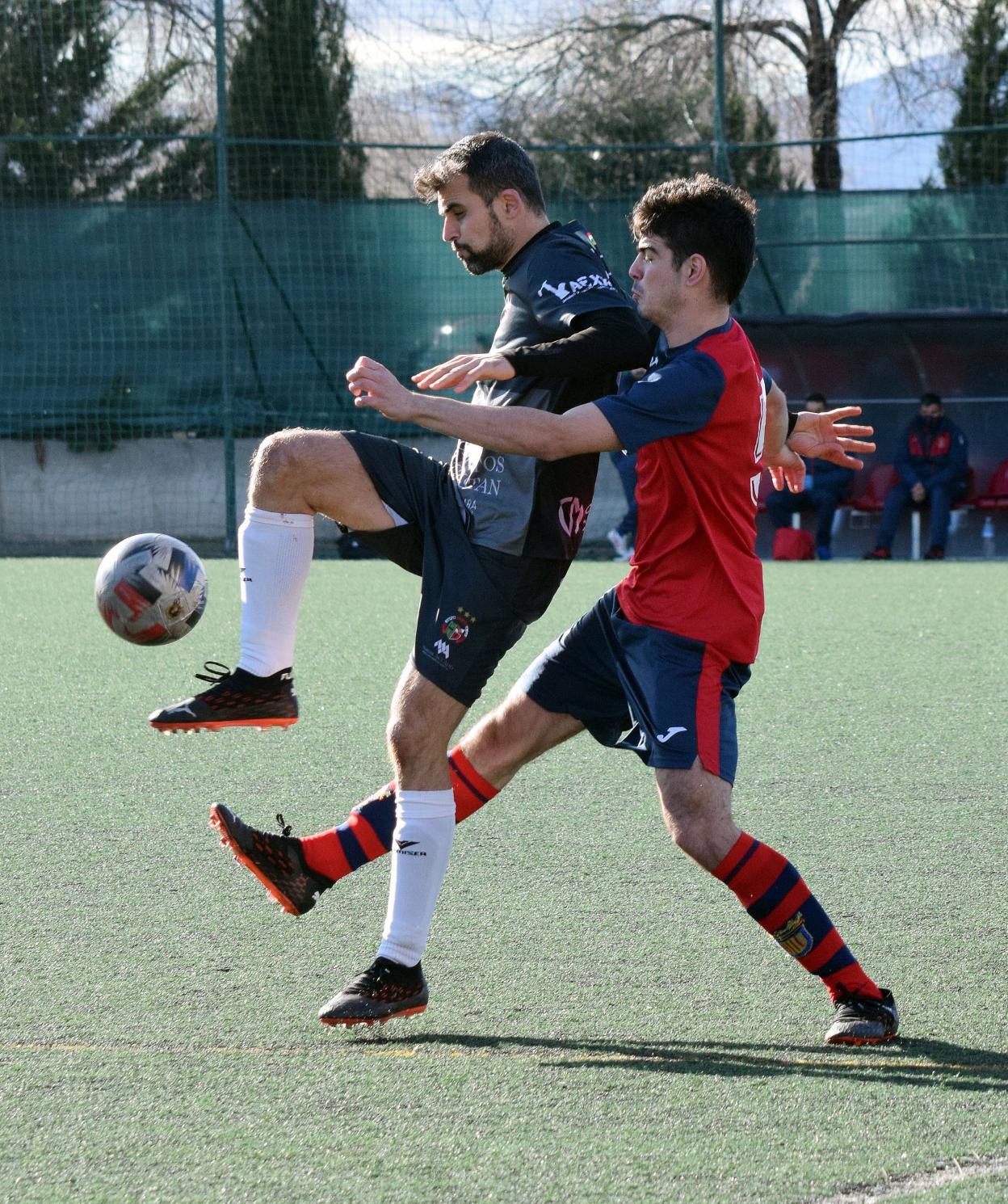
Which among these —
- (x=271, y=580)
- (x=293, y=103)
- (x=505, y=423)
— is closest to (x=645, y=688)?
(x=505, y=423)

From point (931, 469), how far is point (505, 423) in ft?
43.1

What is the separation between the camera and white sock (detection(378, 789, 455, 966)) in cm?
352

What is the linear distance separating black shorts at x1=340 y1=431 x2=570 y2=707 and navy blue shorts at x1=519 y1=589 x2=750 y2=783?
13cm

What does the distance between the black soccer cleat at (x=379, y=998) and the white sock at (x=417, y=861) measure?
0.06 m

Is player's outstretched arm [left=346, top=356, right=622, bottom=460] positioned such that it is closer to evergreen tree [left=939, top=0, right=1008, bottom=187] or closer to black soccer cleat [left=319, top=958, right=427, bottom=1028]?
black soccer cleat [left=319, top=958, right=427, bottom=1028]

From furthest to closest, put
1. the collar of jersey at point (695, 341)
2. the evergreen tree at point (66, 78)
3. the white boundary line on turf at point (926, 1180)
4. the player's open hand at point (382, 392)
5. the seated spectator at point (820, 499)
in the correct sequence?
the evergreen tree at point (66, 78) < the seated spectator at point (820, 499) < the collar of jersey at point (695, 341) < the player's open hand at point (382, 392) < the white boundary line on turf at point (926, 1180)

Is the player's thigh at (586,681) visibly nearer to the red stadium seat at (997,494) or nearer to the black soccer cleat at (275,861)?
the black soccer cleat at (275,861)

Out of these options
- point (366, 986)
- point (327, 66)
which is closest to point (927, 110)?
point (327, 66)

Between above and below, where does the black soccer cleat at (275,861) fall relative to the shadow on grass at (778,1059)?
above

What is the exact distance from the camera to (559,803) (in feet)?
18.2

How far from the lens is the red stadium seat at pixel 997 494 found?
16.1 m

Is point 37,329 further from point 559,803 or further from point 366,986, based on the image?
point 366,986

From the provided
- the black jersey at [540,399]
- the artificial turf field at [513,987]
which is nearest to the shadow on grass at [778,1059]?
the artificial turf field at [513,987]

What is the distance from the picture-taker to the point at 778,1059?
320 cm
